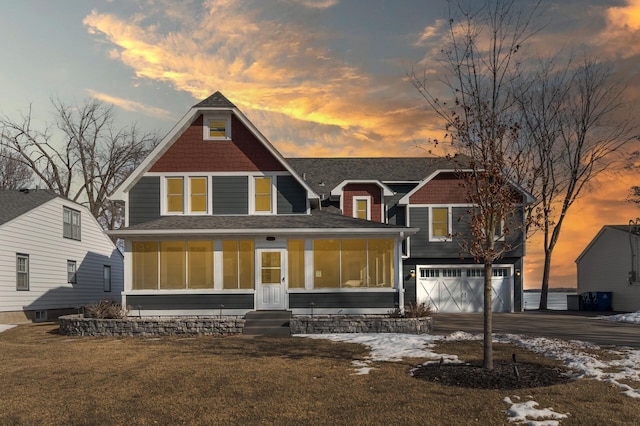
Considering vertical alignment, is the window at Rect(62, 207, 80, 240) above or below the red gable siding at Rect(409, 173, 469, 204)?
below

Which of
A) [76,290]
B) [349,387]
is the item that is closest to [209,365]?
[349,387]

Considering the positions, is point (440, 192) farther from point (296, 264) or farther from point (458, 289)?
point (296, 264)

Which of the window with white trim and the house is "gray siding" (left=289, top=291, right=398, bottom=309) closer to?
the house

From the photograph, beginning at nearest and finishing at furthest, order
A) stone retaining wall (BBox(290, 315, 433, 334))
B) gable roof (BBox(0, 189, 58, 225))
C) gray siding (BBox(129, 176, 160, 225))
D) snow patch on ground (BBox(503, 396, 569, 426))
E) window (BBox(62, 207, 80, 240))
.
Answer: snow patch on ground (BBox(503, 396, 569, 426)) → stone retaining wall (BBox(290, 315, 433, 334)) → gray siding (BBox(129, 176, 160, 225)) → gable roof (BBox(0, 189, 58, 225)) → window (BBox(62, 207, 80, 240))

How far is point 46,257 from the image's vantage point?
2773 centimetres

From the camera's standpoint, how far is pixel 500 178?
1161 centimetres

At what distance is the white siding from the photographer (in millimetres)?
25141

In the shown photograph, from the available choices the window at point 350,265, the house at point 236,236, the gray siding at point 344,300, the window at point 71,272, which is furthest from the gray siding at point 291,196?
the window at point 71,272

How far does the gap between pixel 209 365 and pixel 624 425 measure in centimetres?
833

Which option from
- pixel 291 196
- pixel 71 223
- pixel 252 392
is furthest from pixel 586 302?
pixel 252 392

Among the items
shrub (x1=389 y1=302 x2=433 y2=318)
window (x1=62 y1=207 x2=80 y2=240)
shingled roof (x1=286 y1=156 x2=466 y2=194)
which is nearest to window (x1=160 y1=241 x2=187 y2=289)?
shrub (x1=389 y1=302 x2=433 y2=318)

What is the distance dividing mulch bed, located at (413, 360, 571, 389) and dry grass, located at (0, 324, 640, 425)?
1.27 ft

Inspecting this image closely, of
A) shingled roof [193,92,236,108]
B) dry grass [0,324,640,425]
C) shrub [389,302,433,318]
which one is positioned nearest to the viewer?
dry grass [0,324,640,425]

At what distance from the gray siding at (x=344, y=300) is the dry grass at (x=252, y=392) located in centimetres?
602
